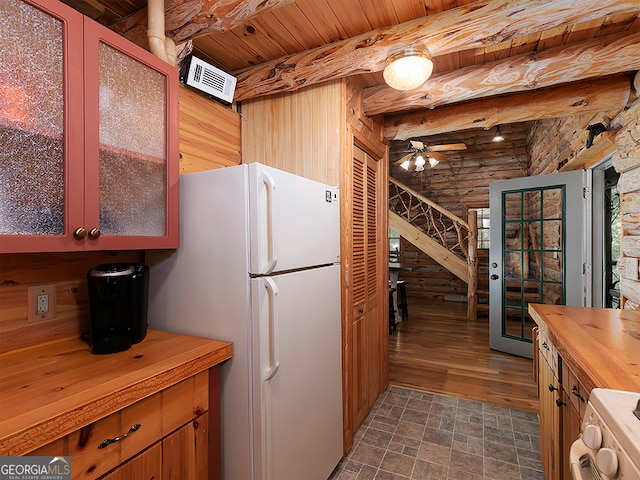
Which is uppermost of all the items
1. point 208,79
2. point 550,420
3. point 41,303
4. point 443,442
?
point 208,79

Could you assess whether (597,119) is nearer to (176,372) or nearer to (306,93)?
(306,93)

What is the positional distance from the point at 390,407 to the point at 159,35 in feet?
9.73

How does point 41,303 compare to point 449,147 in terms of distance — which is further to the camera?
A: point 449,147

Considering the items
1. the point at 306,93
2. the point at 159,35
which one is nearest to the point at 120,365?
the point at 159,35

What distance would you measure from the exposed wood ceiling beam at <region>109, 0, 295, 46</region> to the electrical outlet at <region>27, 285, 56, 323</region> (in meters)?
1.35

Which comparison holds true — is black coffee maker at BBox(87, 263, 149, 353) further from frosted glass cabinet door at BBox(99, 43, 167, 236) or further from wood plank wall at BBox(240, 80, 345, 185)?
wood plank wall at BBox(240, 80, 345, 185)

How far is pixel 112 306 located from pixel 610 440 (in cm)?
166

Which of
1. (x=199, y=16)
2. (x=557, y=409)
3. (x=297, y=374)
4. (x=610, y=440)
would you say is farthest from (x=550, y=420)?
(x=199, y=16)

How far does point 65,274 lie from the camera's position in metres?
1.46

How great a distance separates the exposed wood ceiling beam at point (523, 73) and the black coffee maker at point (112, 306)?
6.36 feet

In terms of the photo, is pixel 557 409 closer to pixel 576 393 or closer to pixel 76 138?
pixel 576 393

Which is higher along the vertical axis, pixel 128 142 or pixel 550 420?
pixel 128 142

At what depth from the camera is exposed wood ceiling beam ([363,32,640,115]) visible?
69.9 inches

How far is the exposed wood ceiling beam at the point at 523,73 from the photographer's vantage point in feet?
5.82
